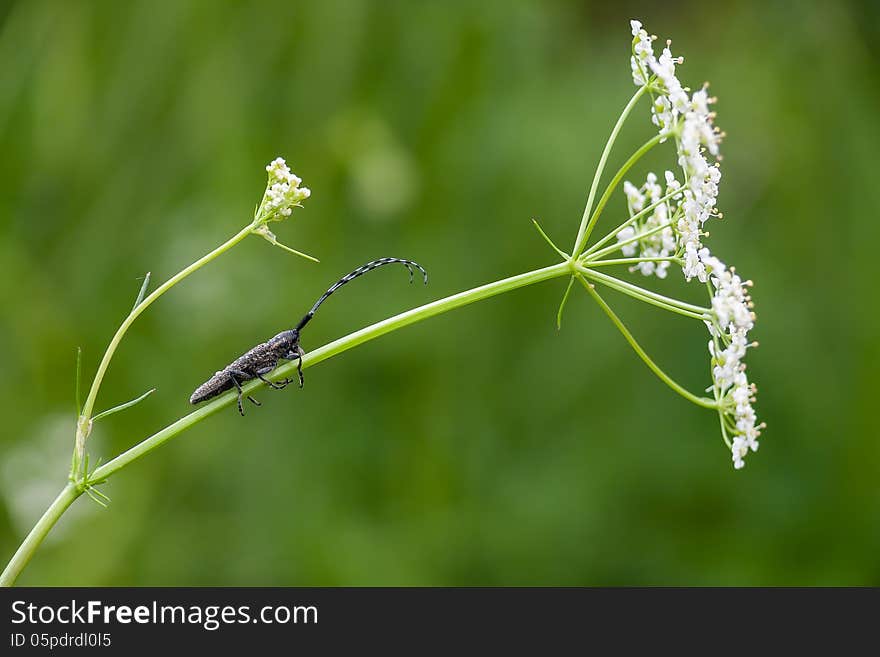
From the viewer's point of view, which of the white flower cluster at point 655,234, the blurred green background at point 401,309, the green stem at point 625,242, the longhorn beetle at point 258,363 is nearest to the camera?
the longhorn beetle at point 258,363

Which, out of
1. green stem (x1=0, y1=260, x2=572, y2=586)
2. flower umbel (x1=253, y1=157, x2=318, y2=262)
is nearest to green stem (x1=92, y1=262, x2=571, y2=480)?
green stem (x1=0, y1=260, x2=572, y2=586)

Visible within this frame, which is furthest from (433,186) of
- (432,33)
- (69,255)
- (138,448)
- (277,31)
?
(138,448)

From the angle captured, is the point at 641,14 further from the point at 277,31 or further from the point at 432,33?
the point at 277,31

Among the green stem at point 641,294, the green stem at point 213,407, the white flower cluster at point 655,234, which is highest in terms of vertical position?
the white flower cluster at point 655,234

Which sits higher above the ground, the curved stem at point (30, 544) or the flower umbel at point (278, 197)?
the flower umbel at point (278, 197)

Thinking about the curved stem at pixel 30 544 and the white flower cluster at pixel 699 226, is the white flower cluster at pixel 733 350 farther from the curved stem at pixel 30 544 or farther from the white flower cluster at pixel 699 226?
the curved stem at pixel 30 544

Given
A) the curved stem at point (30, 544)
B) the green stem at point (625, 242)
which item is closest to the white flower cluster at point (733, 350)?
the green stem at point (625, 242)

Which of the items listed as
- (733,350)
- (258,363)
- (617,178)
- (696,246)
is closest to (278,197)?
(258,363)

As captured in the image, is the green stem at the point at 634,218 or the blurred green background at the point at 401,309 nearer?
the green stem at the point at 634,218

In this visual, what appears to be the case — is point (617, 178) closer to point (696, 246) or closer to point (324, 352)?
point (696, 246)

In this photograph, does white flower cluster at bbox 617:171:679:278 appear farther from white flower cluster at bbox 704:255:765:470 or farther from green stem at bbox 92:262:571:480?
green stem at bbox 92:262:571:480
